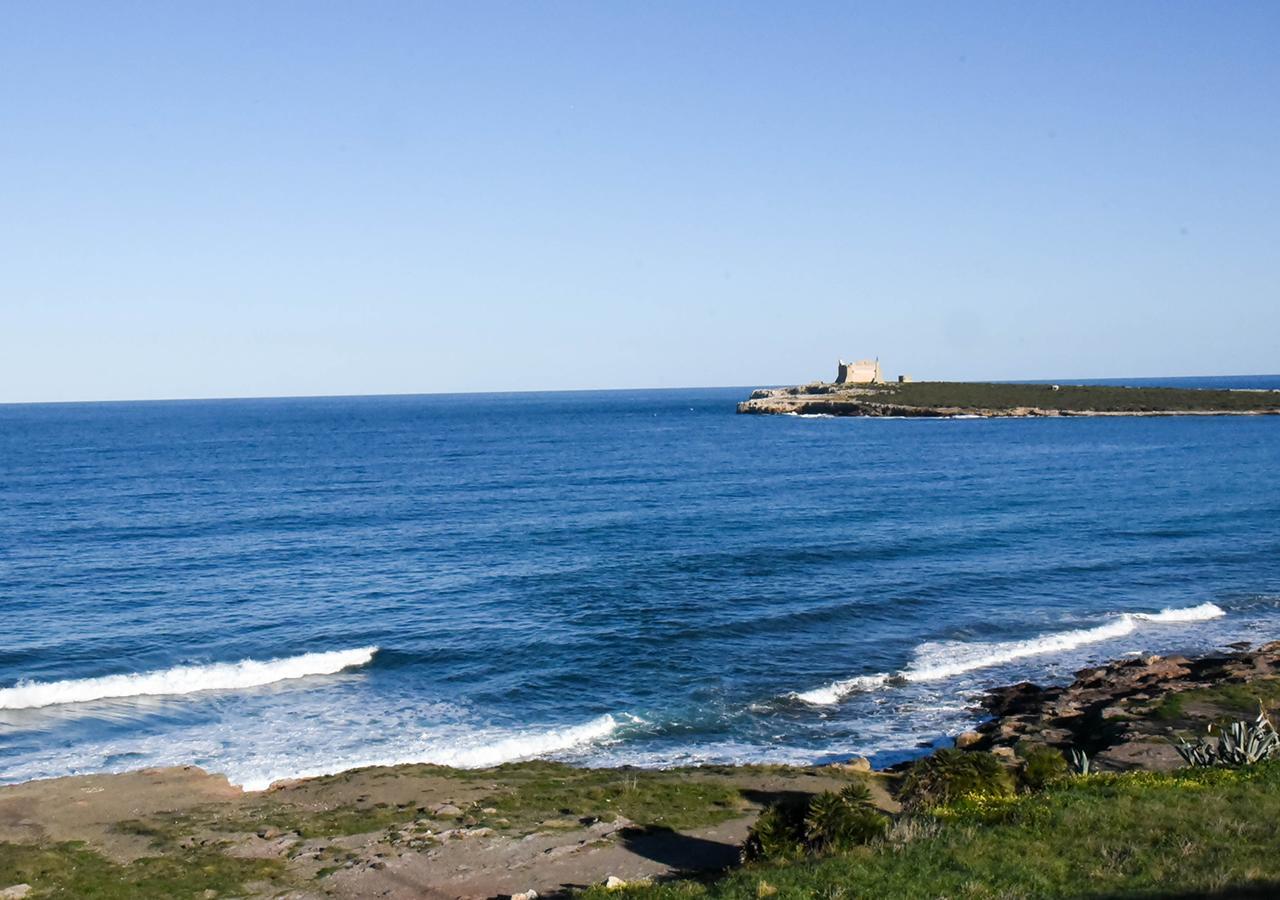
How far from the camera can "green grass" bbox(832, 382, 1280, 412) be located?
15950 cm

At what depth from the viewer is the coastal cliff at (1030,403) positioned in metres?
158

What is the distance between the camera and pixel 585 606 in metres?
41.8

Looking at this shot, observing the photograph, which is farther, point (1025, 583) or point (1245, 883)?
point (1025, 583)

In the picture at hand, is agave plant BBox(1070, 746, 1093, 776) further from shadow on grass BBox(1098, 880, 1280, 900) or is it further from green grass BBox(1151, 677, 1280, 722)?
shadow on grass BBox(1098, 880, 1280, 900)

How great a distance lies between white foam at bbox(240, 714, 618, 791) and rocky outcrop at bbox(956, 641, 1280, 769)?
9980 mm

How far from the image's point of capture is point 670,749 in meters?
27.3

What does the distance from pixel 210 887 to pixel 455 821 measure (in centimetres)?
458

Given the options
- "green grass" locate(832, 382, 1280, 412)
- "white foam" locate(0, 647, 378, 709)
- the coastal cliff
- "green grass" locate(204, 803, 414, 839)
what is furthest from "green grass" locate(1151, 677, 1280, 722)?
"green grass" locate(832, 382, 1280, 412)

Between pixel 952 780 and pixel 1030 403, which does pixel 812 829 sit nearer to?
pixel 952 780

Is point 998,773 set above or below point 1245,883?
below

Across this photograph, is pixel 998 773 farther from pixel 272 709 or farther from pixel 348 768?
pixel 272 709

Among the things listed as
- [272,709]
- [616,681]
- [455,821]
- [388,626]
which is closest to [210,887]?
[455,821]

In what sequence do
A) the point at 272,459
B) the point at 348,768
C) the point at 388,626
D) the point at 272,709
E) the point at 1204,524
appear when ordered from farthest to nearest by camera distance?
1. the point at 272,459
2. the point at 1204,524
3. the point at 388,626
4. the point at 272,709
5. the point at 348,768

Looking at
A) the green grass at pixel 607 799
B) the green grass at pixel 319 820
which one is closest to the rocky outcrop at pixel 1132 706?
the green grass at pixel 607 799
